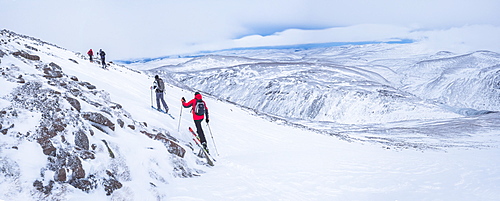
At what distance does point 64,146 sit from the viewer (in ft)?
19.5

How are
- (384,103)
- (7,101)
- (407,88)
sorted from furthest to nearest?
(407,88) < (384,103) < (7,101)

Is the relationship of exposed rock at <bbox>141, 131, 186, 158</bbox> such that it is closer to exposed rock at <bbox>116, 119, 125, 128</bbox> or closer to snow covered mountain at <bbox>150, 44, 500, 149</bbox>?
exposed rock at <bbox>116, 119, 125, 128</bbox>

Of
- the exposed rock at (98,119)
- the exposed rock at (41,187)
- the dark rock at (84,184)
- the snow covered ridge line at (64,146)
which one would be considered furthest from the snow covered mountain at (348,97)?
the exposed rock at (41,187)

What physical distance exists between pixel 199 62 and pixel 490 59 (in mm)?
210717

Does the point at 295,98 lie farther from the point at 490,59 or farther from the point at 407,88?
the point at 490,59

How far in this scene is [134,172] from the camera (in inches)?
259

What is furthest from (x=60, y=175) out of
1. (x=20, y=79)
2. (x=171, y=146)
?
(x=20, y=79)

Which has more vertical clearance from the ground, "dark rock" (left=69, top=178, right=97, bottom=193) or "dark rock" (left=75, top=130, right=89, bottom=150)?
"dark rock" (left=75, top=130, right=89, bottom=150)

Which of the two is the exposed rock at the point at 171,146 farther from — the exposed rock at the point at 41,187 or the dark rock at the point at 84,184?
the exposed rock at the point at 41,187

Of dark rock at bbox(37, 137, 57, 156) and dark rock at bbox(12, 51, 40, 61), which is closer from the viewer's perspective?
dark rock at bbox(37, 137, 57, 156)

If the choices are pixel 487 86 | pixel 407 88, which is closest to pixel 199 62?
pixel 407 88

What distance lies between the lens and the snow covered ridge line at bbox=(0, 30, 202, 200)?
4.96 m

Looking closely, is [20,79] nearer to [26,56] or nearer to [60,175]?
[26,56]

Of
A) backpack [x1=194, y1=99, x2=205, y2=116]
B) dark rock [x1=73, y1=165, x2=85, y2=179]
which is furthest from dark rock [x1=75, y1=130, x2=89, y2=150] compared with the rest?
backpack [x1=194, y1=99, x2=205, y2=116]
